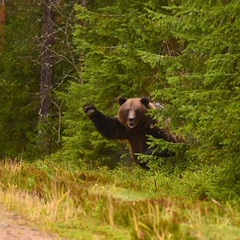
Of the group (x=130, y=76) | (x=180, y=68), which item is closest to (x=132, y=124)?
(x=130, y=76)

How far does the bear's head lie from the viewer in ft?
46.4

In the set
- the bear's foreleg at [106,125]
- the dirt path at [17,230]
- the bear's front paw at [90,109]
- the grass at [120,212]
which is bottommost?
the dirt path at [17,230]

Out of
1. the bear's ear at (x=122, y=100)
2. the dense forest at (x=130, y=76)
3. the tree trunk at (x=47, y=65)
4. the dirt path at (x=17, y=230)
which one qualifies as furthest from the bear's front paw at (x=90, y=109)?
the tree trunk at (x=47, y=65)

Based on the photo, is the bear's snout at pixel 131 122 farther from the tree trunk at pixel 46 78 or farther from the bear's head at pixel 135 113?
the tree trunk at pixel 46 78

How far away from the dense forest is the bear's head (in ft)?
1.63

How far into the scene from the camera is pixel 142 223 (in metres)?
5.50

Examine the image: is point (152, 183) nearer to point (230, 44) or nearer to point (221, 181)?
point (221, 181)

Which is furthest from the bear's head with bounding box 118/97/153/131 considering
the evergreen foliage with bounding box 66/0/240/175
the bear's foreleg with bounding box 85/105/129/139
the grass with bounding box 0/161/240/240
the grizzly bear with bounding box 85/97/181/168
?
the grass with bounding box 0/161/240/240

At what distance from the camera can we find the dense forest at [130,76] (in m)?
8.34

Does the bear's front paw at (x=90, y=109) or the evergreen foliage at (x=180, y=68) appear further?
the bear's front paw at (x=90, y=109)

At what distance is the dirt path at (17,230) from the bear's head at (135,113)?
7919 millimetres

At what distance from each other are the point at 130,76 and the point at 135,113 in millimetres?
1791

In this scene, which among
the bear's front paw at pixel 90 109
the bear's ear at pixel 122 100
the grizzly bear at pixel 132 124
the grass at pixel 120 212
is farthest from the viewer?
the bear's ear at pixel 122 100

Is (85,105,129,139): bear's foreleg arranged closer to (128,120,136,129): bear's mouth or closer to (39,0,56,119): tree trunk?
(128,120,136,129): bear's mouth
